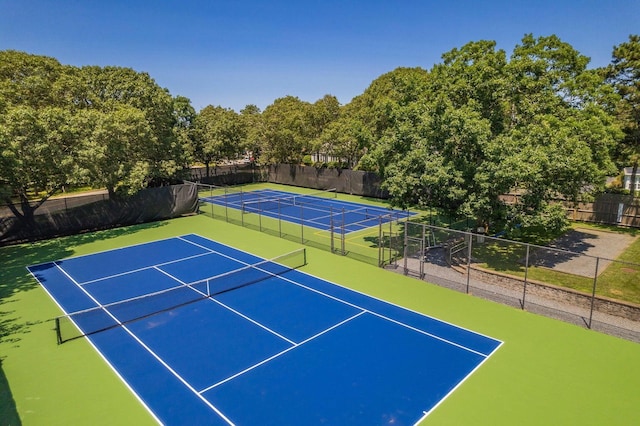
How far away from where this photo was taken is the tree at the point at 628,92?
77.3 feet

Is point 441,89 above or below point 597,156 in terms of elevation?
above

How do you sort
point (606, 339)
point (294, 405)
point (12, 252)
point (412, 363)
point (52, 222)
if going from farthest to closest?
1. point (52, 222)
2. point (12, 252)
3. point (606, 339)
4. point (412, 363)
5. point (294, 405)

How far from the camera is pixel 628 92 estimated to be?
2375 cm

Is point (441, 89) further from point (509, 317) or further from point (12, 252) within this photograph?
point (12, 252)

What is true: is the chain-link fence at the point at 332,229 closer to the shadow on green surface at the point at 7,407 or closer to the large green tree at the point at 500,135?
the large green tree at the point at 500,135

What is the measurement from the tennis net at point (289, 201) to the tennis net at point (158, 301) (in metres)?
12.2

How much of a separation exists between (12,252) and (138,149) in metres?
10.5

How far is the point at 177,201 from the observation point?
1123 inches

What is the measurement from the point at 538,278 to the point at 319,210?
17909 mm

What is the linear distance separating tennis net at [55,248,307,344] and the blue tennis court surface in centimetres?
6

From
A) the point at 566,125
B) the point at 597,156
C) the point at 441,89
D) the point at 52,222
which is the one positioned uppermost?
the point at 441,89

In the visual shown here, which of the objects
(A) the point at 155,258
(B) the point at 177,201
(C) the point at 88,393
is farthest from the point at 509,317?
(B) the point at 177,201

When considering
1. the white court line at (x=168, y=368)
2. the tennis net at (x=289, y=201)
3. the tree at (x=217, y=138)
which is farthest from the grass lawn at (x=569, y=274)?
the tree at (x=217, y=138)

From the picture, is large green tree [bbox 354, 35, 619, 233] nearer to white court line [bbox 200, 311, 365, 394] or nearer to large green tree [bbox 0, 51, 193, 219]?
white court line [bbox 200, 311, 365, 394]
